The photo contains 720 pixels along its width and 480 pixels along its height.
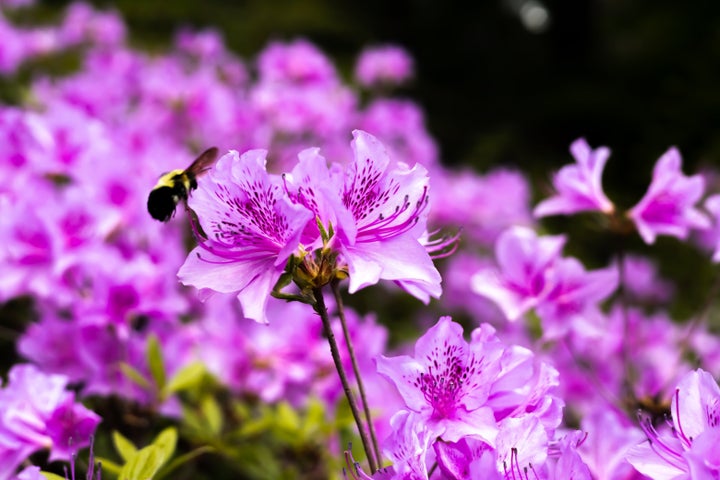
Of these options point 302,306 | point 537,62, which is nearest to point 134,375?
point 302,306

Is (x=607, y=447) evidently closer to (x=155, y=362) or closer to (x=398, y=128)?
(x=155, y=362)

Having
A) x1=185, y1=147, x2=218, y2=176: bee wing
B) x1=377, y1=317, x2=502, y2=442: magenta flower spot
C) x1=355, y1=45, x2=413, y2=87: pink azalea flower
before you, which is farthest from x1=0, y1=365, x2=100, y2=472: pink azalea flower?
x1=355, y1=45, x2=413, y2=87: pink azalea flower

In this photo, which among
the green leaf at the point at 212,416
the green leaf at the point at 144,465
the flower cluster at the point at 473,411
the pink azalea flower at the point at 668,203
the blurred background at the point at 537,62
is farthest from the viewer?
the blurred background at the point at 537,62

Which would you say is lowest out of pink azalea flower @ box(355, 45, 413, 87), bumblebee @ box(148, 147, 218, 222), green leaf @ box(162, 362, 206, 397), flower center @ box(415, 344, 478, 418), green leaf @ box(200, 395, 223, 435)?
green leaf @ box(200, 395, 223, 435)

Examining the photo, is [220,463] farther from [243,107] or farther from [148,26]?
[148,26]

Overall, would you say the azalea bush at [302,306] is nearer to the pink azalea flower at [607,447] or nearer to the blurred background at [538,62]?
the pink azalea flower at [607,447]

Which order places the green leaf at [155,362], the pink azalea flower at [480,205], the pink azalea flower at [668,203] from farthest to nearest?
1. the pink azalea flower at [480,205]
2. the green leaf at [155,362]
3. the pink azalea flower at [668,203]

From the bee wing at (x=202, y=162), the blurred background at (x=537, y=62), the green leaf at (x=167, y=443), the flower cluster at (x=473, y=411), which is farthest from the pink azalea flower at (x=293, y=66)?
the blurred background at (x=537, y=62)

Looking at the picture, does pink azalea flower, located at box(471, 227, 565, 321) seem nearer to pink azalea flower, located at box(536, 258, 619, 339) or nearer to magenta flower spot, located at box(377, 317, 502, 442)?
pink azalea flower, located at box(536, 258, 619, 339)

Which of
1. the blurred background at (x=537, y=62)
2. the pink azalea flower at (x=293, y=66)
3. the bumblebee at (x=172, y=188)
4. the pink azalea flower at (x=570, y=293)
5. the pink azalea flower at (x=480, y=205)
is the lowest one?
the pink azalea flower at (x=570, y=293)
